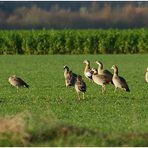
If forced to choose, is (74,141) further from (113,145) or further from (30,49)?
(30,49)

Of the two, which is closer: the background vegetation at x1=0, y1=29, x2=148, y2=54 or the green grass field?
the green grass field

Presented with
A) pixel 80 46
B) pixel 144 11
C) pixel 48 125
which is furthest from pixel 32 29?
pixel 48 125

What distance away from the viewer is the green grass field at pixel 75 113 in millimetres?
Answer: 10812

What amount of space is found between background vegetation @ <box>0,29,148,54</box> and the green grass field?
31.7m

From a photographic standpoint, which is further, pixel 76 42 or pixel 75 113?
Result: pixel 76 42

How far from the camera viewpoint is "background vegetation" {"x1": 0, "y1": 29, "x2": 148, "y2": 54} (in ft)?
198

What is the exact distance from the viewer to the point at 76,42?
60.8m

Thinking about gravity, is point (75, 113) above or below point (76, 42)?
above

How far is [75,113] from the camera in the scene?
15805 mm

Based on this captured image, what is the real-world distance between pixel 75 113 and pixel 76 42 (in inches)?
1780

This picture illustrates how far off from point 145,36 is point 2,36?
1364cm

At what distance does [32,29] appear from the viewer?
216 feet

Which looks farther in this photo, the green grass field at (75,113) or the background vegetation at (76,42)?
the background vegetation at (76,42)

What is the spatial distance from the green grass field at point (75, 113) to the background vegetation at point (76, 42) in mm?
31734
